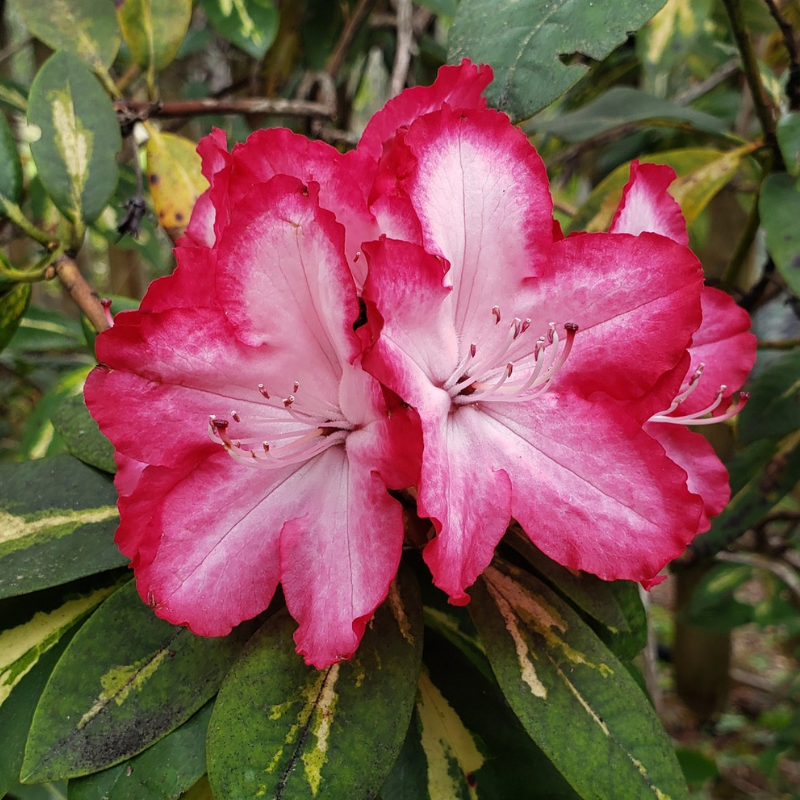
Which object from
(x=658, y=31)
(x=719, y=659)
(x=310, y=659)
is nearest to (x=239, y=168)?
(x=310, y=659)

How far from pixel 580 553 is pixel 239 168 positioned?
353 millimetres

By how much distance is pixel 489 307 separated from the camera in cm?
53

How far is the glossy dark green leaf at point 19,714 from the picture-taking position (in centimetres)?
55

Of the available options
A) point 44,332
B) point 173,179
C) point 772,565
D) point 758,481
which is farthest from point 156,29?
point 772,565

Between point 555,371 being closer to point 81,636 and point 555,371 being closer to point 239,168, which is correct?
point 239,168

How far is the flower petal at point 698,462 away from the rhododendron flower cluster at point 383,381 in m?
0.12

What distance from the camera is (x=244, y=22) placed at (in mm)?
1209

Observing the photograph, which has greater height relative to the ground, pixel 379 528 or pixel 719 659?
pixel 379 528

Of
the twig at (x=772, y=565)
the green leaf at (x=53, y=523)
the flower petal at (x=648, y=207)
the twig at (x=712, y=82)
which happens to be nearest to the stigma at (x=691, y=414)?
the flower petal at (x=648, y=207)

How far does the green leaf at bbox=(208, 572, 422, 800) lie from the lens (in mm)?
467

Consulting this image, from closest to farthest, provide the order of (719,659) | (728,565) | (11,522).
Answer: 1. (11,522)
2. (728,565)
3. (719,659)

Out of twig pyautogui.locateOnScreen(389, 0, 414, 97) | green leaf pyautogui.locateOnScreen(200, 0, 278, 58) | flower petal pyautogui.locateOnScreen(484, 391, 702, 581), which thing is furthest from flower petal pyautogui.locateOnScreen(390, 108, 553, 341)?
green leaf pyautogui.locateOnScreen(200, 0, 278, 58)

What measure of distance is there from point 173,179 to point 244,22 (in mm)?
516

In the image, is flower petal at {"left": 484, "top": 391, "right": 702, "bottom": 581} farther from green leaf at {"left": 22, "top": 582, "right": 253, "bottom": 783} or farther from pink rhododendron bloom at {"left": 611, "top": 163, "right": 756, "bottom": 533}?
green leaf at {"left": 22, "top": 582, "right": 253, "bottom": 783}
